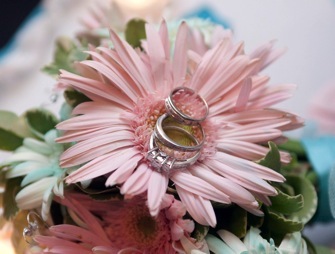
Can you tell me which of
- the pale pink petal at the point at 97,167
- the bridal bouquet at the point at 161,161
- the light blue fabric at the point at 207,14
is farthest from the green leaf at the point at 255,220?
the light blue fabric at the point at 207,14

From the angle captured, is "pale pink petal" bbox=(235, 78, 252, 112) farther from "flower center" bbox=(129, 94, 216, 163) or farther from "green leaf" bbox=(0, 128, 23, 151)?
"green leaf" bbox=(0, 128, 23, 151)

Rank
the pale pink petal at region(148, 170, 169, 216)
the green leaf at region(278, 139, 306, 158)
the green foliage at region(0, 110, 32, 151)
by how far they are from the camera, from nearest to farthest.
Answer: the pale pink petal at region(148, 170, 169, 216), the green foliage at region(0, 110, 32, 151), the green leaf at region(278, 139, 306, 158)

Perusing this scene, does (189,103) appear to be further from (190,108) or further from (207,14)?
(207,14)

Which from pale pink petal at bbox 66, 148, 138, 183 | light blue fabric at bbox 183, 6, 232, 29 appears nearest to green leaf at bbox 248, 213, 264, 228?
pale pink petal at bbox 66, 148, 138, 183

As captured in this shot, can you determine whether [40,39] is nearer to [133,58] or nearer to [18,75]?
[18,75]

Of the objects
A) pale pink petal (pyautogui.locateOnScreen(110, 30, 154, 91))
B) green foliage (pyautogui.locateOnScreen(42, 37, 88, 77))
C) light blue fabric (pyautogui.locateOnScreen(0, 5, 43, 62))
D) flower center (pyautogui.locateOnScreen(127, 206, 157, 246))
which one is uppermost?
pale pink petal (pyautogui.locateOnScreen(110, 30, 154, 91))

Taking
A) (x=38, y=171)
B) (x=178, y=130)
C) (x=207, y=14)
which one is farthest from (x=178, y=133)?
(x=207, y=14)

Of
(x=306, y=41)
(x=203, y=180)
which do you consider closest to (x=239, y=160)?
(x=203, y=180)
